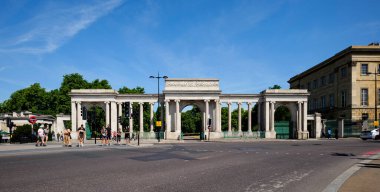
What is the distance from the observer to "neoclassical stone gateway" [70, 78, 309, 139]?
56250 millimetres

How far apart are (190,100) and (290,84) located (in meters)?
48.4

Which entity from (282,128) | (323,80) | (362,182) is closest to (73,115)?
(282,128)

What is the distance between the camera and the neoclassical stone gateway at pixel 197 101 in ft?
185

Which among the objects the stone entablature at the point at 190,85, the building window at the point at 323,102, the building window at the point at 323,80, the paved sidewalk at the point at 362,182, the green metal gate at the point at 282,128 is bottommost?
the green metal gate at the point at 282,128

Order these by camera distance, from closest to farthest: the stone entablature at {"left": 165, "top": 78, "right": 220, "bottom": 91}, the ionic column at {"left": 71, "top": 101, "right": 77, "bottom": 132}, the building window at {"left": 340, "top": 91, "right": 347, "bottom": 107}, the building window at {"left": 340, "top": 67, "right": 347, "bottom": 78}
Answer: the ionic column at {"left": 71, "top": 101, "right": 77, "bottom": 132} → the stone entablature at {"left": 165, "top": 78, "right": 220, "bottom": 91} → the building window at {"left": 340, "top": 91, "right": 347, "bottom": 107} → the building window at {"left": 340, "top": 67, "right": 347, "bottom": 78}

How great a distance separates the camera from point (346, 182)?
29.4ft

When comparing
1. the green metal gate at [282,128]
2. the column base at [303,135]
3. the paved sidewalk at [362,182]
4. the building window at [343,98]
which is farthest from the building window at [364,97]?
the paved sidewalk at [362,182]

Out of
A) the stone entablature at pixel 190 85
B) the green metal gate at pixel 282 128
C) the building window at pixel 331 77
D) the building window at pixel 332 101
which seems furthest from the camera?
the building window at pixel 331 77

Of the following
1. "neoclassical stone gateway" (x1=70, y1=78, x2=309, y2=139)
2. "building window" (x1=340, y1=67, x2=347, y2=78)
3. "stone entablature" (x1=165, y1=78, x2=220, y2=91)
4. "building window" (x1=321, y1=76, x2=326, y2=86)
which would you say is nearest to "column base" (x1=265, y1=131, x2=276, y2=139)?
"neoclassical stone gateway" (x1=70, y1=78, x2=309, y2=139)

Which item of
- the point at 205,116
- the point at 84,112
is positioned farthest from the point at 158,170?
the point at 205,116

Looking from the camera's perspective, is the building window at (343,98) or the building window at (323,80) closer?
the building window at (343,98)

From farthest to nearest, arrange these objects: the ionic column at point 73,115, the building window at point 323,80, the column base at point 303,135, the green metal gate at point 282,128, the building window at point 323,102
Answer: the building window at point 323,102, the building window at point 323,80, the green metal gate at point 282,128, the ionic column at point 73,115, the column base at point 303,135

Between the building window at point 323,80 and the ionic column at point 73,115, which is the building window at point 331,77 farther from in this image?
the ionic column at point 73,115

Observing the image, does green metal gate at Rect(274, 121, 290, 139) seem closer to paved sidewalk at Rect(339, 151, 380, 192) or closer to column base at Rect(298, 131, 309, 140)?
column base at Rect(298, 131, 309, 140)
